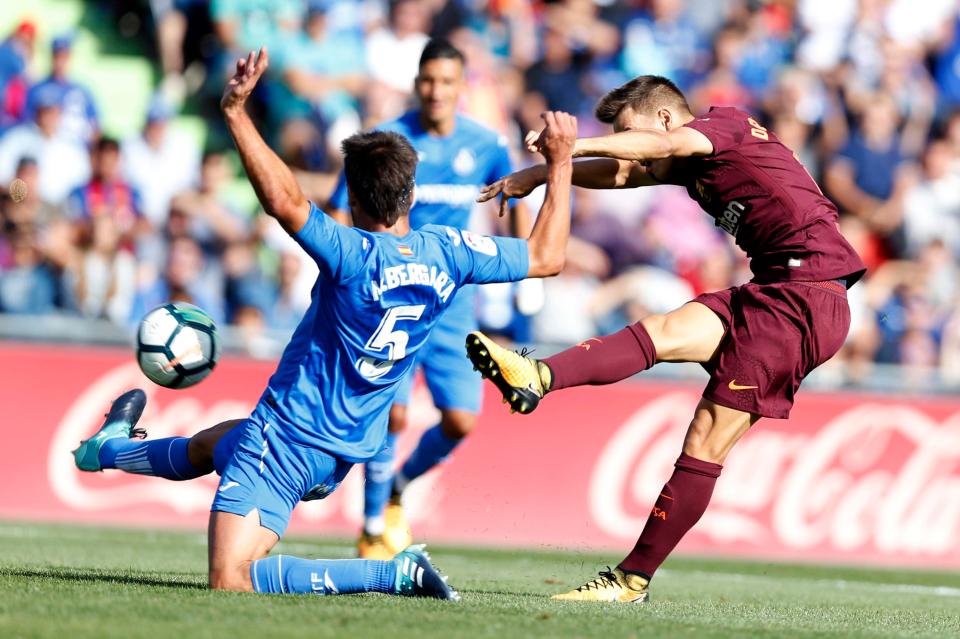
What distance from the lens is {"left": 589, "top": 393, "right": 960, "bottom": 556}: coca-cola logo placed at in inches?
487

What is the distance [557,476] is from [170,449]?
644 cm

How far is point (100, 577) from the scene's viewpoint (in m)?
6.41

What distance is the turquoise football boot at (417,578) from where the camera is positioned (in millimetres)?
5594

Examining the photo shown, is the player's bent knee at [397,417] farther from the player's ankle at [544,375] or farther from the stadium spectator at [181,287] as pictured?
the stadium spectator at [181,287]

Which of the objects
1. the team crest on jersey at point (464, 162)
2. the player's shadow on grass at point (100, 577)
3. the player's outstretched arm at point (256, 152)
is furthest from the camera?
the team crest on jersey at point (464, 162)

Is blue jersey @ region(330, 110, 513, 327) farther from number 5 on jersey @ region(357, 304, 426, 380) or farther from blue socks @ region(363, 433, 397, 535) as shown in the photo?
number 5 on jersey @ region(357, 304, 426, 380)

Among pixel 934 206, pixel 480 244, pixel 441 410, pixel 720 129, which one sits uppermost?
pixel 934 206

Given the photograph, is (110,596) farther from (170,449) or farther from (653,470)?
(653,470)

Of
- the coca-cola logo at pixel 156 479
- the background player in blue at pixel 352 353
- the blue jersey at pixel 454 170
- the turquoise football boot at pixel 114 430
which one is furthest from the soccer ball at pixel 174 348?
the coca-cola logo at pixel 156 479

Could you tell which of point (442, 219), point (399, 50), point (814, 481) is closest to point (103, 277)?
point (399, 50)

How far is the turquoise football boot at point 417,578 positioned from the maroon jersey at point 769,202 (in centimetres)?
220

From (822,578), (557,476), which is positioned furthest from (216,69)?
(822,578)

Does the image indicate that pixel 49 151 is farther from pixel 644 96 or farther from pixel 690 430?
pixel 690 430

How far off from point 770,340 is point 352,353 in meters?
1.96
